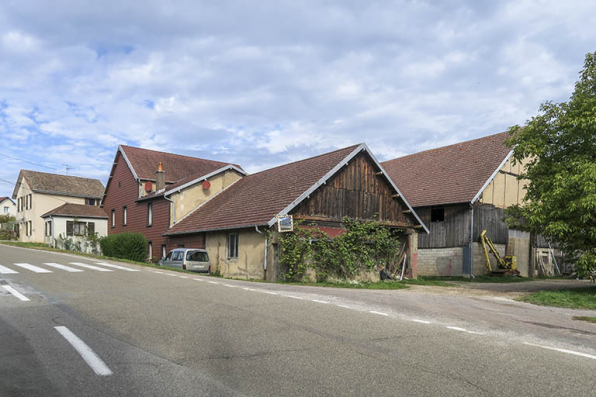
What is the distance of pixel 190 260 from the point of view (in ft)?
79.6

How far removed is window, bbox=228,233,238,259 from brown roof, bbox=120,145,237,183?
40.2 feet

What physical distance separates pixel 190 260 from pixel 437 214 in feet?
51.4

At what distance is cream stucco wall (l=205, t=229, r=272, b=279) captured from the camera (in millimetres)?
22578

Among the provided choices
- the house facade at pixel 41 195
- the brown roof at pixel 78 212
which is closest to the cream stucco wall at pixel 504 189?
the brown roof at pixel 78 212

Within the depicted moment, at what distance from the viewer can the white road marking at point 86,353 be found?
5472 millimetres

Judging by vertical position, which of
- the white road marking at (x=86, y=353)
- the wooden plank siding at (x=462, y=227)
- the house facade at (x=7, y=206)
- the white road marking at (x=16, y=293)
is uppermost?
the house facade at (x=7, y=206)

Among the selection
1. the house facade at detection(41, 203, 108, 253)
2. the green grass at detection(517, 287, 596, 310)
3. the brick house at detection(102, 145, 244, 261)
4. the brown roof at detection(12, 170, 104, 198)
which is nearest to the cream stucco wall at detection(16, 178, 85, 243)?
the brown roof at detection(12, 170, 104, 198)

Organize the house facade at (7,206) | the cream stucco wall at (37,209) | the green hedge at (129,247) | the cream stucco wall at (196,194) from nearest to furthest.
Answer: the green hedge at (129,247)
the cream stucco wall at (196,194)
the cream stucco wall at (37,209)
the house facade at (7,206)

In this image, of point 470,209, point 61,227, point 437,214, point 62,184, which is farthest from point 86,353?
point 62,184

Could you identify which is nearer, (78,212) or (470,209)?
(470,209)

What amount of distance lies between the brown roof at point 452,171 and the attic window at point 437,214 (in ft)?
2.15

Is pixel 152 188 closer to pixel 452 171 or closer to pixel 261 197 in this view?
pixel 261 197

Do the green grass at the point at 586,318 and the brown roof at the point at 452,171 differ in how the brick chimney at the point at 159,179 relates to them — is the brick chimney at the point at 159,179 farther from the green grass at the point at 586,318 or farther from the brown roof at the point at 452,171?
the green grass at the point at 586,318

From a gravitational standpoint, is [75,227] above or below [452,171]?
below
